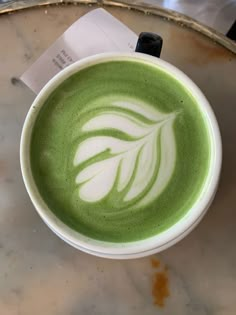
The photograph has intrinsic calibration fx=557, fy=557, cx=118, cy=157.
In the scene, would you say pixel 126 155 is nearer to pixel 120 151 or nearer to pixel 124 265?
pixel 120 151

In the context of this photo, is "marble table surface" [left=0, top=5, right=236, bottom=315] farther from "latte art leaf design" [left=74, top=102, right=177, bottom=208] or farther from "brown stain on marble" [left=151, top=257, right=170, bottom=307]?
"latte art leaf design" [left=74, top=102, right=177, bottom=208]

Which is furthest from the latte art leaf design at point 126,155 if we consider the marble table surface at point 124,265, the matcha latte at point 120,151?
the marble table surface at point 124,265

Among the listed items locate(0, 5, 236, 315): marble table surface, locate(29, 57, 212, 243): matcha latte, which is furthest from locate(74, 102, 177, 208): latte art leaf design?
locate(0, 5, 236, 315): marble table surface

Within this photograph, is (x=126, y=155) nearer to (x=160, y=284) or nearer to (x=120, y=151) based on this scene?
(x=120, y=151)

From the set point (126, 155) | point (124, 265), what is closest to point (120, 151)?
point (126, 155)

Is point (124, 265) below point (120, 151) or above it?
below

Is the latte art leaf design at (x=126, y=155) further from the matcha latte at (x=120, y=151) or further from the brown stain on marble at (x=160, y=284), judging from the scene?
the brown stain on marble at (x=160, y=284)
